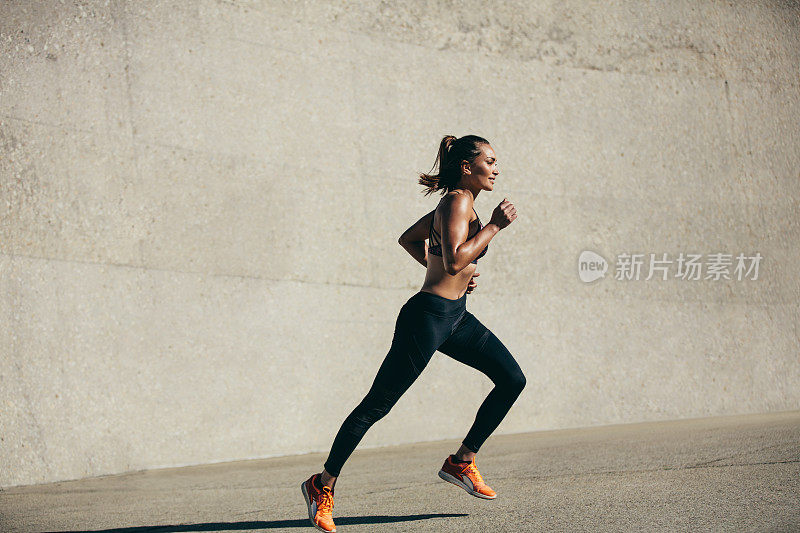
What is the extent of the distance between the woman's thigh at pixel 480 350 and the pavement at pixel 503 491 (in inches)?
28.5

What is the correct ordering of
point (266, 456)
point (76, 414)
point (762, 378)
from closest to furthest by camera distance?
A: point (76, 414) → point (266, 456) → point (762, 378)

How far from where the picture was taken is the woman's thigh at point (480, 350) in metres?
3.77

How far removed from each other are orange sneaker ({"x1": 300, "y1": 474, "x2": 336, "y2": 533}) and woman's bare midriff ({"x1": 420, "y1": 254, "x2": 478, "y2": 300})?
1.10m

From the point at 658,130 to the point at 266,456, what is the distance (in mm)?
5543

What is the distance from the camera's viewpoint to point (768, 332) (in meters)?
8.39

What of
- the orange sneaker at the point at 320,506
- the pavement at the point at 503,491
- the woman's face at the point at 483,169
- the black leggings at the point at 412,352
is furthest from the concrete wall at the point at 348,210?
the woman's face at the point at 483,169

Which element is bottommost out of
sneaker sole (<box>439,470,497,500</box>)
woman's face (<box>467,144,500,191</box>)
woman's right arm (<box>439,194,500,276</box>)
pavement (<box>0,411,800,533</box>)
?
pavement (<box>0,411,800,533</box>)

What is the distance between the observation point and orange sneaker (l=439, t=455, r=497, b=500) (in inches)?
152

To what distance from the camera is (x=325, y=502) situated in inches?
140

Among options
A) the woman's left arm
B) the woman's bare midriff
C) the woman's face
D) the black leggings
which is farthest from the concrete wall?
the woman's face

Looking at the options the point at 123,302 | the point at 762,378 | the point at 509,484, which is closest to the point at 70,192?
the point at 123,302


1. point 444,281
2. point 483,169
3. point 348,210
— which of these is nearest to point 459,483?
point 444,281

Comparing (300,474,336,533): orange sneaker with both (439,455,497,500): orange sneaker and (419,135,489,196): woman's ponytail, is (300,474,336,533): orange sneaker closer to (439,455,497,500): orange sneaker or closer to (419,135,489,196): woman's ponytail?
(439,455,497,500): orange sneaker

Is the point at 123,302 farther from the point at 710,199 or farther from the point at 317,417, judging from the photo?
the point at 710,199
